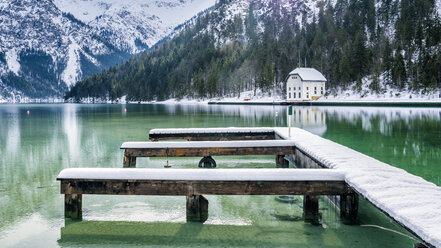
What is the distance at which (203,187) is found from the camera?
28.9 ft

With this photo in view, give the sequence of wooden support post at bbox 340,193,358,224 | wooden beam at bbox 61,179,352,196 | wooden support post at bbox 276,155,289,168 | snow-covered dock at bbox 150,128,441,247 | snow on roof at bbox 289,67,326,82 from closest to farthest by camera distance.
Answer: snow-covered dock at bbox 150,128,441,247
wooden beam at bbox 61,179,352,196
wooden support post at bbox 340,193,358,224
wooden support post at bbox 276,155,289,168
snow on roof at bbox 289,67,326,82

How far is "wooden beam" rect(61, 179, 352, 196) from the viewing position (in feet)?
28.2

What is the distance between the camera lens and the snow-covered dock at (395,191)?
5.40 metres

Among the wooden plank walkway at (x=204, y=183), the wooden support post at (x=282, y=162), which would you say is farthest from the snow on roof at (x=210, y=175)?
the wooden support post at (x=282, y=162)

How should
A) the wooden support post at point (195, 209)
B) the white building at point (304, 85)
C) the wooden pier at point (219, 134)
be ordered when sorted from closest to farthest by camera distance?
the wooden support post at point (195, 209) → the wooden pier at point (219, 134) → the white building at point (304, 85)

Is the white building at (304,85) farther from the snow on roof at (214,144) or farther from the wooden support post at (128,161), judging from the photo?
the wooden support post at (128,161)

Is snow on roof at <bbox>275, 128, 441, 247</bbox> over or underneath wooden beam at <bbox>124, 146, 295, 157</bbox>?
over

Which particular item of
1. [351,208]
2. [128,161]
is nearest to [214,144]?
[128,161]

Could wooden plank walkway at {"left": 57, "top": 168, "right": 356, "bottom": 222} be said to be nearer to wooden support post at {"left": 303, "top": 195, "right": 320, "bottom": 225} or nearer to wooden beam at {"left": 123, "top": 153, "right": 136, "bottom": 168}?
wooden support post at {"left": 303, "top": 195, "right": 320, "bottom": 225}

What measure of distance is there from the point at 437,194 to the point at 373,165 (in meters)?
2.65

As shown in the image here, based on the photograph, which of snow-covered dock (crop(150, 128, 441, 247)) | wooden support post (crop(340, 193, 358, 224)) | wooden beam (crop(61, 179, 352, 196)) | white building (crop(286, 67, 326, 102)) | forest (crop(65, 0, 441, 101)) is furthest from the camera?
white building (crop(286, 67, 326, 102))

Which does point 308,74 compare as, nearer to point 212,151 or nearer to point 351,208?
point 212,151

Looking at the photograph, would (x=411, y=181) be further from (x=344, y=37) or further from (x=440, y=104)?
(x=344, y=37)

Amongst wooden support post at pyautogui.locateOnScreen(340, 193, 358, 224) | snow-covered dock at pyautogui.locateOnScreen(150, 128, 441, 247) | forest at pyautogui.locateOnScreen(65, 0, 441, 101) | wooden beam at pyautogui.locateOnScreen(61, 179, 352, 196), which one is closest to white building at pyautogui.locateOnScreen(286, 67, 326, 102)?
forest at pyautogui.locateOnScreen(65, 0, 441, 101)
